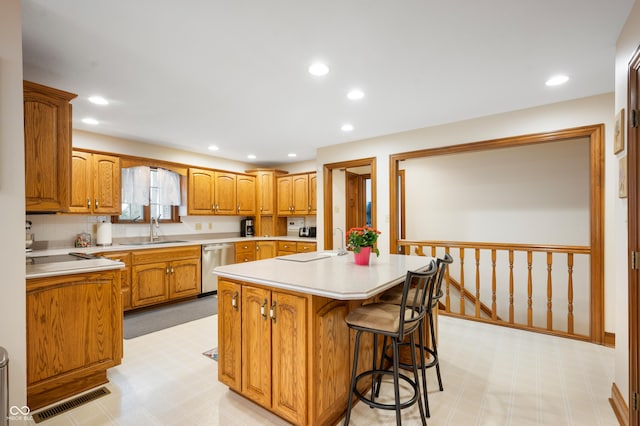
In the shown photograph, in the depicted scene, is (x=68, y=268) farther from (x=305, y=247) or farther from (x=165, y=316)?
(x=305, y=247)

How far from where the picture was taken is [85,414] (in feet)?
6.32

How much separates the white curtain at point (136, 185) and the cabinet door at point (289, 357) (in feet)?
11.8

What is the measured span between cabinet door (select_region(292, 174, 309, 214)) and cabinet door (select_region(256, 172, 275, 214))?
20.1 inches

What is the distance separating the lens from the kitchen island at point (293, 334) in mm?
1642

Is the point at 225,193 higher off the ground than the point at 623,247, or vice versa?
the point at 225,193

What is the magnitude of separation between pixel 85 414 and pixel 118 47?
247 cm

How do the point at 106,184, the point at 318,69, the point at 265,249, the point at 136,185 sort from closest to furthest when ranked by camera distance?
the point at 318,69 → the point at 106,184 → the point at 136,185 → the point at 265,249

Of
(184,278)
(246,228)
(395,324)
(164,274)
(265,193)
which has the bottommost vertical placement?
(184,278)

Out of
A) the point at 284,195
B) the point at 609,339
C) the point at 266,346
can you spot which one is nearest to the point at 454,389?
the point at 266,346

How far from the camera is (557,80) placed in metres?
2.59

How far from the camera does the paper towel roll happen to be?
4023mm

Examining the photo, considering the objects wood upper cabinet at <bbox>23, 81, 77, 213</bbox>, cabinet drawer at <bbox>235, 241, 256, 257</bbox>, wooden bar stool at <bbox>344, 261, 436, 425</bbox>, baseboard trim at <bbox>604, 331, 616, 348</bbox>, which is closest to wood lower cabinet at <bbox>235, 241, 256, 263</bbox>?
cabinet drawer at <bbox>235, 241, 256, 257</bbox>

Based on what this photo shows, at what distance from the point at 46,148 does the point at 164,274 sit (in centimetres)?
250

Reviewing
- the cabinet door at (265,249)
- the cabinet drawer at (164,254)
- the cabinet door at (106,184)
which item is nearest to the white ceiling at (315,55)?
the cabinet door at (106,184)
